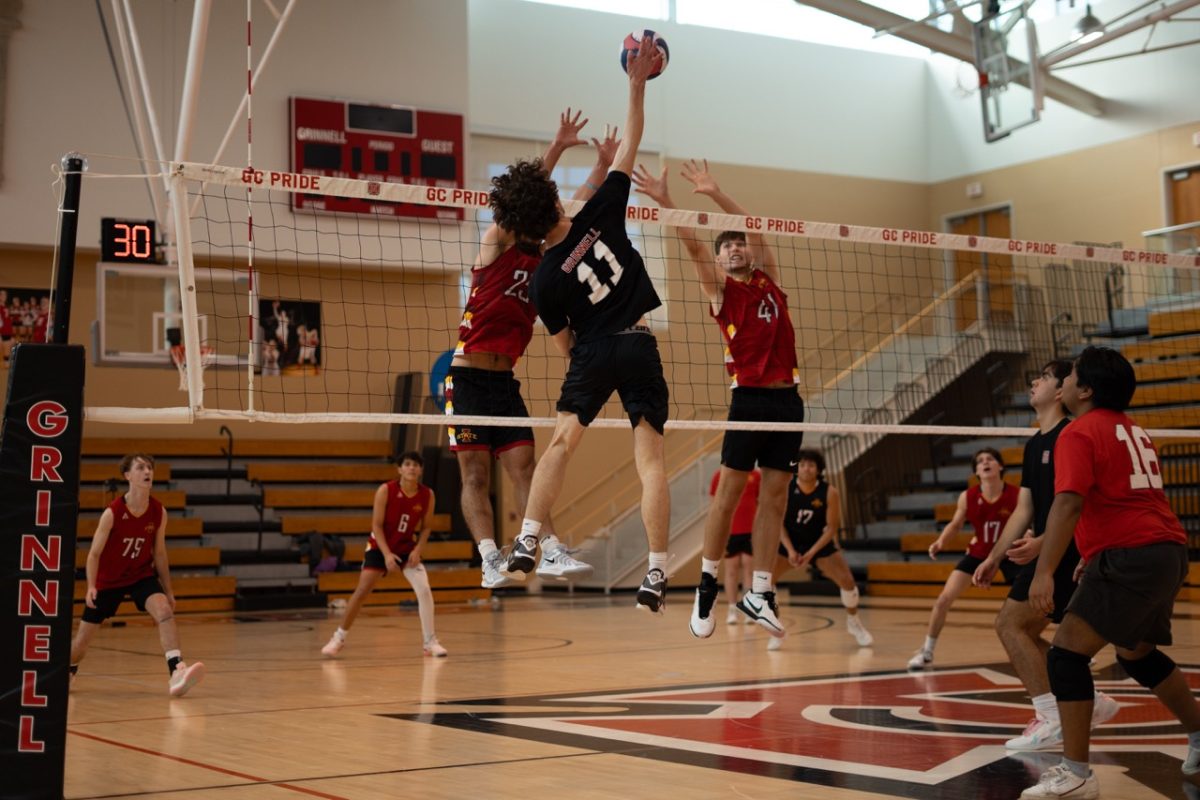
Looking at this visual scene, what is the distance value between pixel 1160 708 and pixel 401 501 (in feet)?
20.7

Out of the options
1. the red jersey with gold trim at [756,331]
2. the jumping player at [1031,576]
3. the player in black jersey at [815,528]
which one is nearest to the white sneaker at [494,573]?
the red jersey with gold trim at [756,331]

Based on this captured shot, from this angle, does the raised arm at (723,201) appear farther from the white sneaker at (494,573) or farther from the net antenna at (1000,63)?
the net antenna at (1000,63)

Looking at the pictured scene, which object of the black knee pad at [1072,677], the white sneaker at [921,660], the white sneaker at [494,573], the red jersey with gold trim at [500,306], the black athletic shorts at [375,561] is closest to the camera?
the black knee pad at [1072,677]

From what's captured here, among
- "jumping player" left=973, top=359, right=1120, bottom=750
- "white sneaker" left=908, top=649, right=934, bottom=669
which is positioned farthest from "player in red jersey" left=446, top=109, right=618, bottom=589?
"white sneaker" left=908, top=649, right=934, bottom=669

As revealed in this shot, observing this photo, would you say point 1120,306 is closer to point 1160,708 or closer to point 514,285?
point 1160,708

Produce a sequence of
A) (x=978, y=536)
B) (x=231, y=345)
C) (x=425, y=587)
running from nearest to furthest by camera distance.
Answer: (x=978, y=536) → (x=425, y=587) → (x=231, y=345)

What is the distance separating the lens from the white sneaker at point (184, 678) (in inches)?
345

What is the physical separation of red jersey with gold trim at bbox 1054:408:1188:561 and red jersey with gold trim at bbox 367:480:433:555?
23.0ft

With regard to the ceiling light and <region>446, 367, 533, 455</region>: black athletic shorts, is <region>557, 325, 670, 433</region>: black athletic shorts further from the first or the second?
the ceiling light

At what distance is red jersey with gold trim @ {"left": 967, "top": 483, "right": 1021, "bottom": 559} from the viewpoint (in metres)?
10.7

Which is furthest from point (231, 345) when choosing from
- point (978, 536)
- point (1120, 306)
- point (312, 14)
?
point (1120, 306)

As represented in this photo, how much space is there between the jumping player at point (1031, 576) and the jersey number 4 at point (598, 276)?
2.35 metres

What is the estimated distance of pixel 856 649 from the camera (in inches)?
467

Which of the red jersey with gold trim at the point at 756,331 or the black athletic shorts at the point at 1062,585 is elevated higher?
the red jersey with gold trim at the point at 756,331
